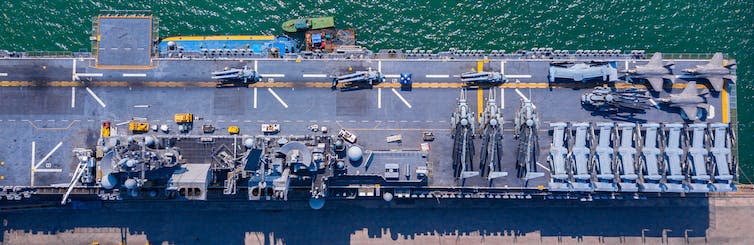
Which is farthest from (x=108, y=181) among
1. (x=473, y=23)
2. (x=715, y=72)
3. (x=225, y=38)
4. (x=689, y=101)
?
(x=715, y=72)

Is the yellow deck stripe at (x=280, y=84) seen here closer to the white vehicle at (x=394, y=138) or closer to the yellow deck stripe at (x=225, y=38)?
the white vehicle at (x=394, y=138)

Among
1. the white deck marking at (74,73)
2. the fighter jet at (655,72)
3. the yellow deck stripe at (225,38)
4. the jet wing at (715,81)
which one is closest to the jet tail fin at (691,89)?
the fighter jet at (655,72)

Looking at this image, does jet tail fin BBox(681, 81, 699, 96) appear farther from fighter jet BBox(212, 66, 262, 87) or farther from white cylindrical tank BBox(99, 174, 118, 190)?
white cylindrical tank BBox(99, 174, 118, 190)

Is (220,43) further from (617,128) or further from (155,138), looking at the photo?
(617,128)

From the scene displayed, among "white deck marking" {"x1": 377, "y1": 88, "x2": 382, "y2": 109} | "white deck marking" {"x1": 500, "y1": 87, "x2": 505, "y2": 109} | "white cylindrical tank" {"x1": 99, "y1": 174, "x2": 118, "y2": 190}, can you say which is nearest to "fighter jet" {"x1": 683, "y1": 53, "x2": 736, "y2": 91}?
"white deck marking" {"x1": 500, "y1": 87, "x2": 505, "y2": 109}

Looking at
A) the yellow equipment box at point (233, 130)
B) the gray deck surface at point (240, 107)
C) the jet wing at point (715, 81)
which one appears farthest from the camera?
the gray deck surface at point (240, 107)

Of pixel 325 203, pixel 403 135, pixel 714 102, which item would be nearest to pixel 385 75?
pixel 403 135
